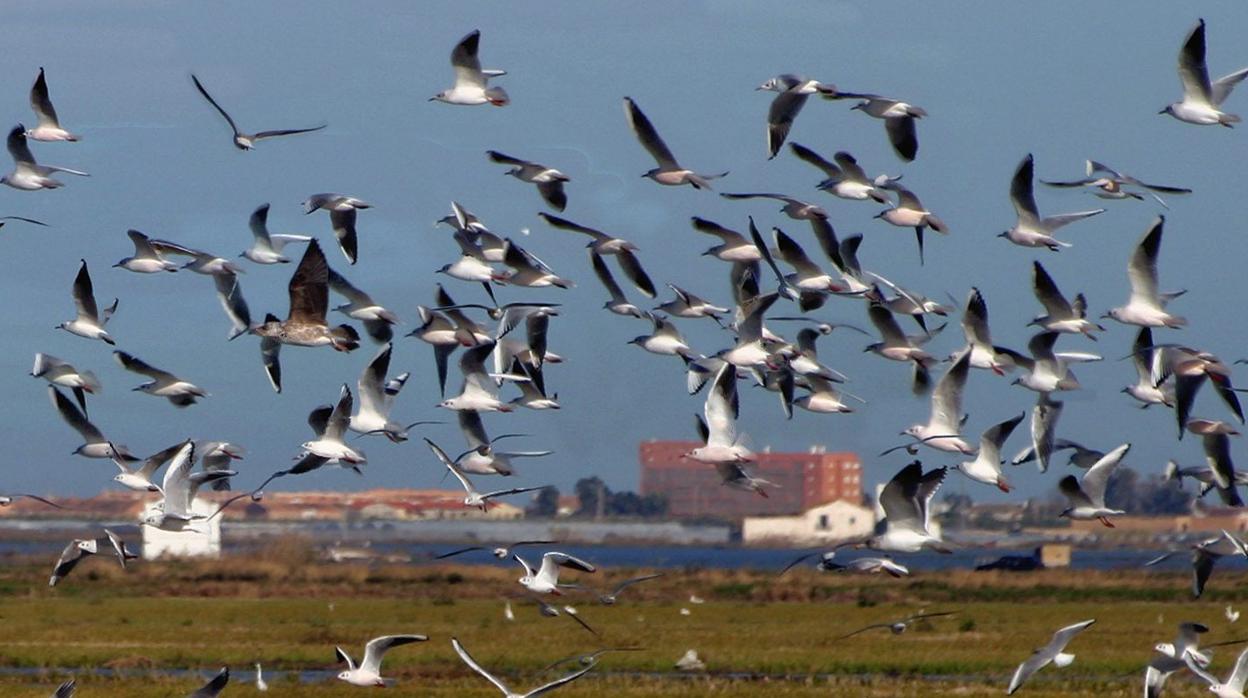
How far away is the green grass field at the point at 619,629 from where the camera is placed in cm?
3103

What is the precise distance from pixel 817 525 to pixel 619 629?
3577 inches

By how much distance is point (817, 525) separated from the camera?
13350 centimetres

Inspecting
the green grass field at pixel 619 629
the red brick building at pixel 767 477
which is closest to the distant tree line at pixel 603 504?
the red brick building at pixel 767 477

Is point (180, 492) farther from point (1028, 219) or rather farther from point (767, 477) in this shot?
point (767, 477)

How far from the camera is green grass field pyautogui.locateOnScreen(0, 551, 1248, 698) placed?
31.0 m

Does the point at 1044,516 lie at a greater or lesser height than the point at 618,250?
lesser

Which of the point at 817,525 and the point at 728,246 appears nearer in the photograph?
the point at 728,246

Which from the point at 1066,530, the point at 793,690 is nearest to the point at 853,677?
the point at 793,690

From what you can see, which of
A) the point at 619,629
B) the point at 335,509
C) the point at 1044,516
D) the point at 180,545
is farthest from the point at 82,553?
the point at 335,509

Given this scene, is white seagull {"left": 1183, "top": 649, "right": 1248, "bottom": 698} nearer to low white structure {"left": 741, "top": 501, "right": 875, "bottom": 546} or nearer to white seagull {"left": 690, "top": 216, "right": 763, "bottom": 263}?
white seagull {"left": 690, "top": 216, "right": 763, "bottom": 263}

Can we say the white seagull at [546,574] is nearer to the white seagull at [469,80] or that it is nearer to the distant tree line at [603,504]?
the white seagull at [469,80]

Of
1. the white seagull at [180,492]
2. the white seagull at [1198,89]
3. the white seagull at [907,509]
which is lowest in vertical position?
the white seagull at [180,492]

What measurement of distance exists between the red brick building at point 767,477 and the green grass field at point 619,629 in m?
71.3

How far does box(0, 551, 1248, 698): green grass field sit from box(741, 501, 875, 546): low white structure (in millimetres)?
54214
